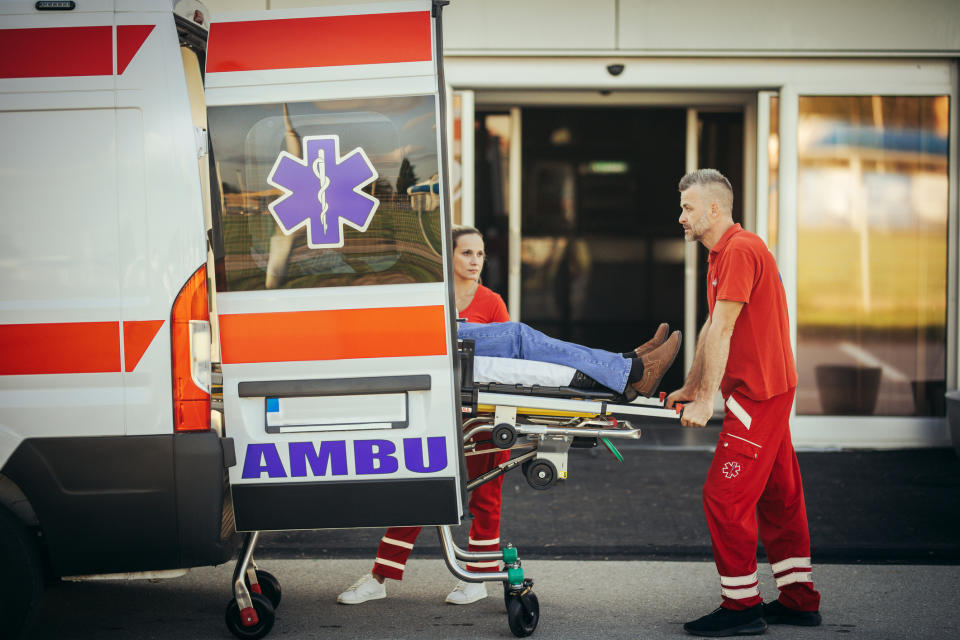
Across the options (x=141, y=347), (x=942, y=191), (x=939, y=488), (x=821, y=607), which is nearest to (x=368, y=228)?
(x=141, y=347)

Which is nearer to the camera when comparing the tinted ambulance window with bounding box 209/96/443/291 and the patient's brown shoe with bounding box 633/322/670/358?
the tinted ambulance window with bounding box 209/96/443/291

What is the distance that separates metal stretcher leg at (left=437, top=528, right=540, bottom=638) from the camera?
392cm

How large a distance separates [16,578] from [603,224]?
7.62 metres

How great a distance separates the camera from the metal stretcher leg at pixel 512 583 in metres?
3.92

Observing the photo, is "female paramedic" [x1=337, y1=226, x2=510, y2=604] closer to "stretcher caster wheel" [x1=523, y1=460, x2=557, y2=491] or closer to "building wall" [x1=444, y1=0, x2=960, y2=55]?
"stretcher caster wheel" [x1=523, y1=460, x2=557, y2=491]

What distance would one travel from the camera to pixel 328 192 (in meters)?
3.65

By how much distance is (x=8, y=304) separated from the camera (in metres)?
3.50

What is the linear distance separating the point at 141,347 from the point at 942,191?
6792 mm

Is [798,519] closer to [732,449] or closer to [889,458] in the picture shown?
[732,449]

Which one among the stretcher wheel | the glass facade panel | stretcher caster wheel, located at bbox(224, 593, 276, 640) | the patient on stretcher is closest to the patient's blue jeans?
the patient on stretcher

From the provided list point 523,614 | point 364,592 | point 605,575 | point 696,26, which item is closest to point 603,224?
point 696,26

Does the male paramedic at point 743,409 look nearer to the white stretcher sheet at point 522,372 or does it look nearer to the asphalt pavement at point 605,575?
the asphalt pavement at point 605,575

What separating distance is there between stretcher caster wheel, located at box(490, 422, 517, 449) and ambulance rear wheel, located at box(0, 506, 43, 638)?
1.73m

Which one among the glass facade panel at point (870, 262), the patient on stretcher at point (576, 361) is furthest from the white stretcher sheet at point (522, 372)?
the glass facade panel at point (870, 262)
